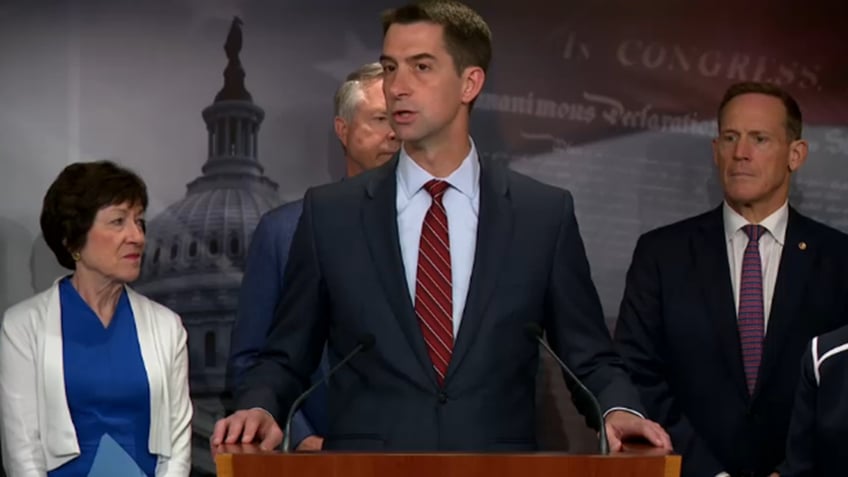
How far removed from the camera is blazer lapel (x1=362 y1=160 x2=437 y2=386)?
3291 millimetres

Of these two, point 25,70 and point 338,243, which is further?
point 25,70

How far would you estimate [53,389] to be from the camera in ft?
14.6

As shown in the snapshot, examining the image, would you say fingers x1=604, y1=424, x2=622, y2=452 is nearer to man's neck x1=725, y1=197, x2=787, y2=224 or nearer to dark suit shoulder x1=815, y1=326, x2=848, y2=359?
dark suit shoulder x1=815, y1=326, x2=848, y2=359

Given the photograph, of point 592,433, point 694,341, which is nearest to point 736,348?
point 694,341

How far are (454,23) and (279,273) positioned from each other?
4.08 ft

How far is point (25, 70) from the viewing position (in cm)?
536

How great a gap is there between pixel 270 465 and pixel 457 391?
0.74m

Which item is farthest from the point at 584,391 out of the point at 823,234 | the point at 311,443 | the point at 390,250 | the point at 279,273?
the point at 823,234

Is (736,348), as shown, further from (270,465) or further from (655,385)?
(270,465)

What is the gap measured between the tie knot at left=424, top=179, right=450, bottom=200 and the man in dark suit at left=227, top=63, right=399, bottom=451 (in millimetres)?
981

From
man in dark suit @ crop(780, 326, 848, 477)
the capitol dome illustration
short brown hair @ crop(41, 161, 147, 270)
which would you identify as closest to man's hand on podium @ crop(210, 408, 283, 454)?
man in dark suit @ crop(780, 326, 848, 477)

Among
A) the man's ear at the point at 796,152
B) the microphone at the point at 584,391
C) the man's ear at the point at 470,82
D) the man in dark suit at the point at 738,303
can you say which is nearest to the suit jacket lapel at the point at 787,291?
the man in dark suit at the point at 738,303

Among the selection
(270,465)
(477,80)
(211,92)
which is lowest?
(270,465)

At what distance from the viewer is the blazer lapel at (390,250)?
329 centimetres
